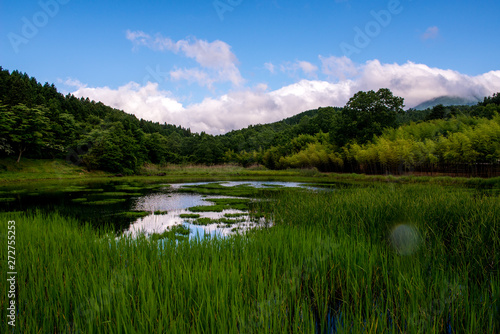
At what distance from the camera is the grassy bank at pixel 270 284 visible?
2.46m

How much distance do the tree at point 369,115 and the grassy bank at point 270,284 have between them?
1433 inches

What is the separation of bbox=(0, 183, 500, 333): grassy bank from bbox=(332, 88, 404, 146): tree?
3639 centimetres

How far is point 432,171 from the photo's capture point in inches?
1021

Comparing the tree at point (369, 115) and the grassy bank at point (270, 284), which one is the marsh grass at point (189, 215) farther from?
the tree at point (369, 115)

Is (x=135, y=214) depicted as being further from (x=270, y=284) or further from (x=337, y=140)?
(x=337, y=140)

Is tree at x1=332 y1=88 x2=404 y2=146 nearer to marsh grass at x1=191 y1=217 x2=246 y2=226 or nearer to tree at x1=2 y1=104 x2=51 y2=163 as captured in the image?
marsh grass at x1=191 y1=217 x2=246 y2=226

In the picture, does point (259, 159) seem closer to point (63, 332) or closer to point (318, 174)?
point (318, 174)

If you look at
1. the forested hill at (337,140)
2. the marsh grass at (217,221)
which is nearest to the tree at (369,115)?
the forested hill at (337,140)

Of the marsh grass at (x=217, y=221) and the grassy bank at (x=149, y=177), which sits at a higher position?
the grassy bank at (x=149, y=177)

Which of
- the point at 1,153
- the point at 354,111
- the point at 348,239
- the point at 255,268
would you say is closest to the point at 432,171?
the point at 354,111

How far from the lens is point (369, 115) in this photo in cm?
3997

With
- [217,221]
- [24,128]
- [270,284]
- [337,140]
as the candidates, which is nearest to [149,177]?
[24,128]

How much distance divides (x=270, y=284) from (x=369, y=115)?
41738mm

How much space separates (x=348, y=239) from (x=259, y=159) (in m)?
55.3
